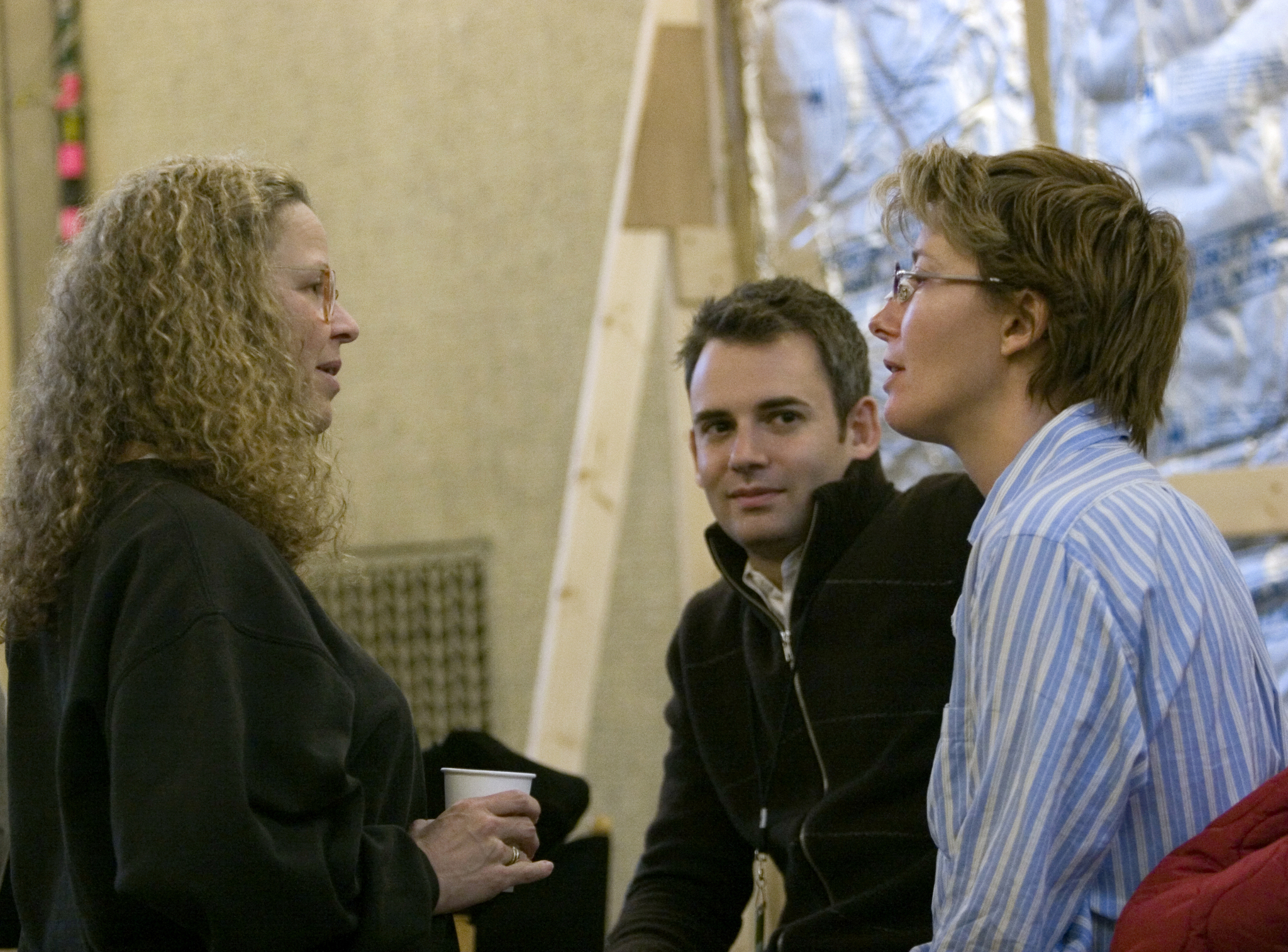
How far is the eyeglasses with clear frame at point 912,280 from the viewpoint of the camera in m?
1.43

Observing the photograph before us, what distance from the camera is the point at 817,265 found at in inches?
111

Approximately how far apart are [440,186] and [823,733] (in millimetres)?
3398

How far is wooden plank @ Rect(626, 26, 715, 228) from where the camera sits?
279 centimetres

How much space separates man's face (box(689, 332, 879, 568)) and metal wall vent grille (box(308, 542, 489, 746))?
278 cm

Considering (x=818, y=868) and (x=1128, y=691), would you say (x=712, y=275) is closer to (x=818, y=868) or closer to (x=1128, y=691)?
(x=818, y=868)

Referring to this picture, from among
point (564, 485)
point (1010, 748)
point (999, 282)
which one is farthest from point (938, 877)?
point (564, 485)

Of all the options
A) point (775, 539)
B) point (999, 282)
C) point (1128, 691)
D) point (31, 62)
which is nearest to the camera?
point (1128, 691)

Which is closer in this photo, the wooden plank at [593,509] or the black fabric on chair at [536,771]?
the black fabric on chair at [536,771]

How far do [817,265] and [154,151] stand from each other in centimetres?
299

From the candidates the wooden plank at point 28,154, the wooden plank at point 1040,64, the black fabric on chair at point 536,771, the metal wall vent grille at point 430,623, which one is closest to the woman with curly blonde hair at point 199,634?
the black fabric on chair at point 536,771

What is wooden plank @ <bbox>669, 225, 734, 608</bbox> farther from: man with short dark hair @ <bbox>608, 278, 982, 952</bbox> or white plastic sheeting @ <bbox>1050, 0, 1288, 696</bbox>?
white plastic sheeting @ <bbox>1050, 0, 1288, 696</bbox>

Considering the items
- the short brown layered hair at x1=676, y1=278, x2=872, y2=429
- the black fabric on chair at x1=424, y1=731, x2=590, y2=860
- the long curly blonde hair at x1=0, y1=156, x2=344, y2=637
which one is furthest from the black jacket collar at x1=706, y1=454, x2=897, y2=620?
the long curly blonde hair at x1=0, y1=156, x2=344, y2=637

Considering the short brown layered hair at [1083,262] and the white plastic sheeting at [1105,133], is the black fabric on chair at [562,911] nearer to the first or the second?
the short brown layered hair at [1083,262]

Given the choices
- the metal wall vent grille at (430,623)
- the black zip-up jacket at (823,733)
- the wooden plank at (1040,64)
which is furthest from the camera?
the metal wall vent grille at (430,623)
